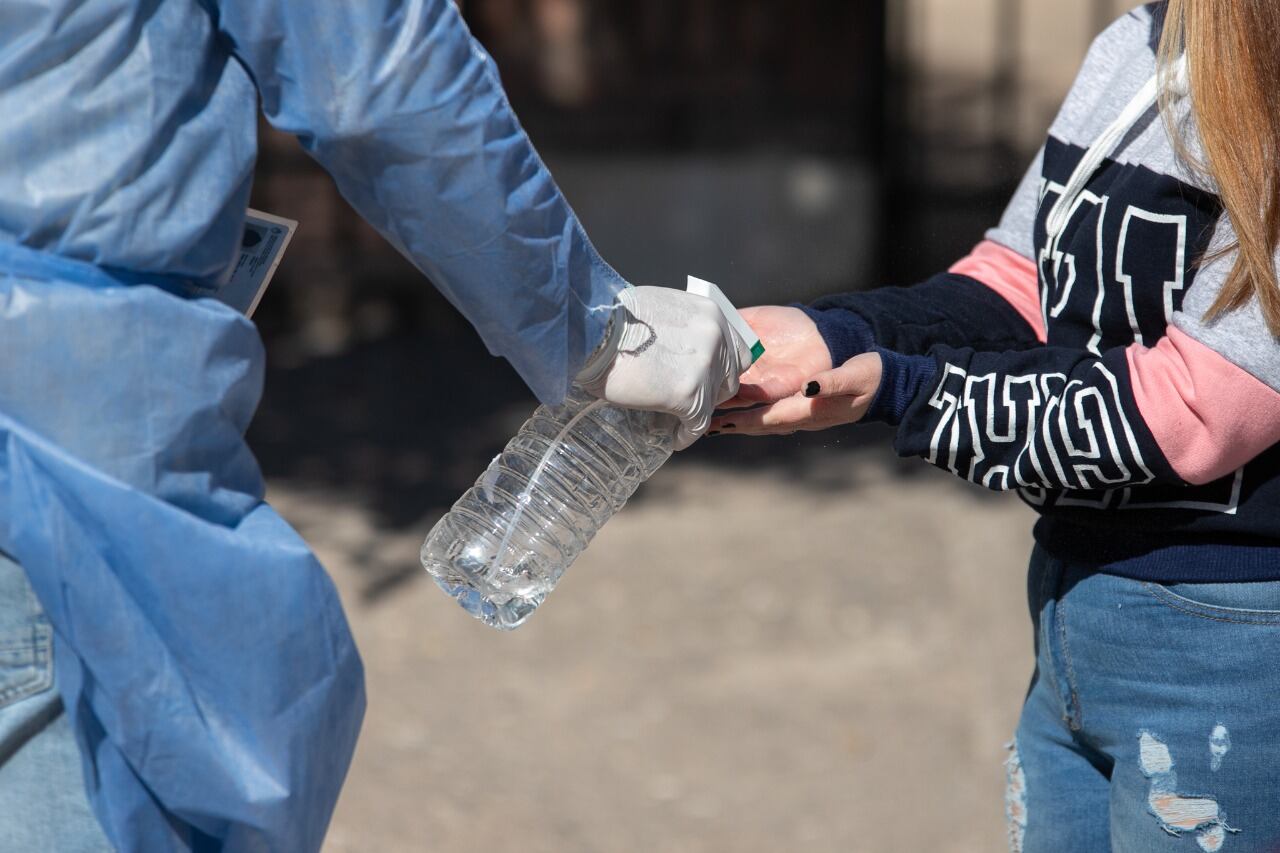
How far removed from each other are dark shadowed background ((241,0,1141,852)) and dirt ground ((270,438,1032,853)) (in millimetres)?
11

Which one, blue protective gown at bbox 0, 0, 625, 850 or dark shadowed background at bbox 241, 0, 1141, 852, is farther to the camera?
dark shadowed background at bbox 241, 0, 1141, 852

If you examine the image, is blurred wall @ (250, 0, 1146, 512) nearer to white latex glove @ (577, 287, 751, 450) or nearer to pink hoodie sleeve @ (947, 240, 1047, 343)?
pink hoodie sleeve @ (947, 240, 1047, 343)

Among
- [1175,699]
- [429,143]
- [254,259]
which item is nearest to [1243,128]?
[1175,699]

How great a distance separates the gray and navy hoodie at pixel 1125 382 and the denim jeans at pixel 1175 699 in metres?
0.04

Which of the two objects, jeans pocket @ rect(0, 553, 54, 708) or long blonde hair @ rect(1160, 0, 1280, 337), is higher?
long blonde hair @ rect(1160, 0, 1280, 337)

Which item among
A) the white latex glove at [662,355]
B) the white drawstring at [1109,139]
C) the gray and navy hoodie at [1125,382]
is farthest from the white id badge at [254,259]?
the white drawstring at [1109,139]

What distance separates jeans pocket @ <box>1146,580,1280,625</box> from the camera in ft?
5.50

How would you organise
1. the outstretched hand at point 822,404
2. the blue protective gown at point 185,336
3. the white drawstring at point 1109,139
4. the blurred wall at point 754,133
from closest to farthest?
the blue protective gown at point 185,336 → the white drawstring at point 1109,139 → the outstretched hand at point 822,404 → the blurred wall at point 754,133

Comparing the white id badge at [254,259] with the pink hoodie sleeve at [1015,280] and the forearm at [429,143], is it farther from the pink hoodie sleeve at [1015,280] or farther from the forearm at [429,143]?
the pink hoodie sleeve at [1015,280]

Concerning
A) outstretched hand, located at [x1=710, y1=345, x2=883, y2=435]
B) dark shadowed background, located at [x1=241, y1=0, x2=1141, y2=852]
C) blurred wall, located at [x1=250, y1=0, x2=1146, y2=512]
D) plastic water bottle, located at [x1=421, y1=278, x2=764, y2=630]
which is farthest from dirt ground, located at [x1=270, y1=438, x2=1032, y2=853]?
blurred wall, located at [x1=250, y1=0, x2=1146, y2=512]

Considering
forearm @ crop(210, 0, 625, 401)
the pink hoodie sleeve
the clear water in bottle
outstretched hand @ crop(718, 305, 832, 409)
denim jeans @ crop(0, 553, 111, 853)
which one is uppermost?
forearm @ crop(210, 0, 625, 401)

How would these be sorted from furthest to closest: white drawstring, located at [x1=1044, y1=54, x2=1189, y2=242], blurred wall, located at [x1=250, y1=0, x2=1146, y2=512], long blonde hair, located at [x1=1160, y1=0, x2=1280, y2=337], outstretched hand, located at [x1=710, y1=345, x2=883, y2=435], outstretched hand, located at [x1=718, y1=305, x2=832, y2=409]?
blurred wall, located at [x1=250, y1=0, x2=1146, y2=512] → outstretched hand, located at [x1=718, y1=305, x2=832, y2=409] → outstretched hand, located at [x1=710, y1=345, x2=883, y2=435] → white drawstring, located at [x1=1044, y1=54, x2=1189, y2=242] → long blonde hair, located at [x1=1160, y1=0, x2=1280, y2=337]

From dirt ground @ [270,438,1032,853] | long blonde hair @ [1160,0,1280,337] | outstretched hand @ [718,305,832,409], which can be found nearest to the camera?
long blonde hair @ [1160,0,1280,337]

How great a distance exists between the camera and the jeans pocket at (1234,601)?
1676 mm
